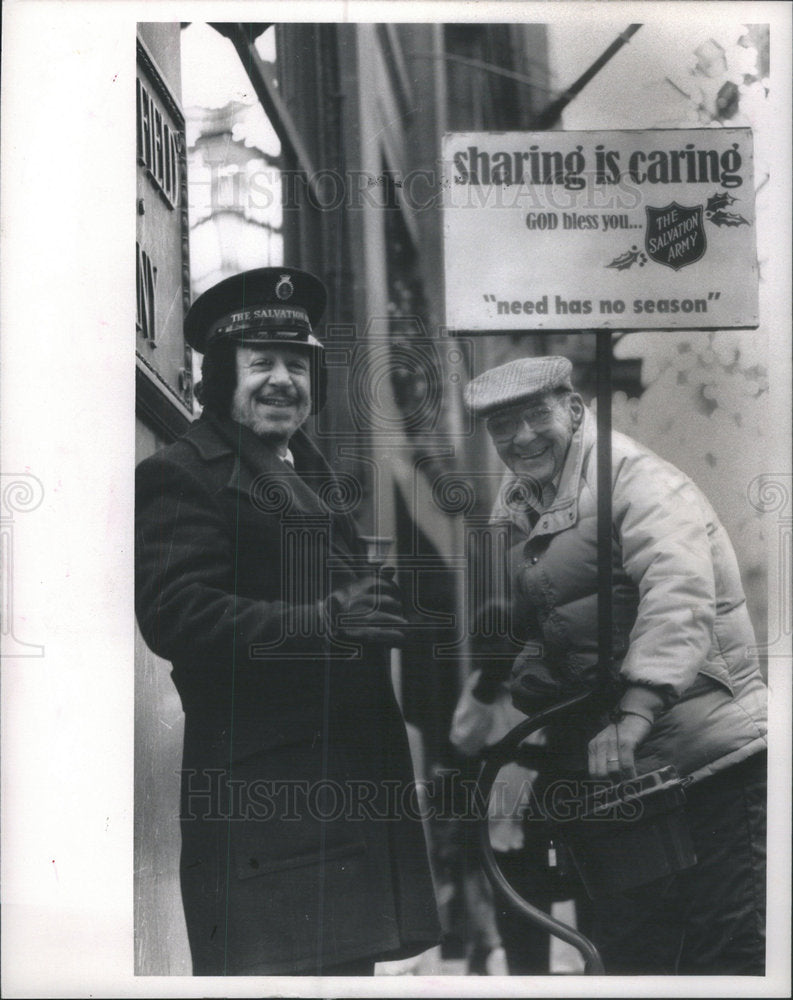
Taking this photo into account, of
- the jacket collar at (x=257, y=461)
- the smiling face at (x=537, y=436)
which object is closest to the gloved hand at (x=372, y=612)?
the jacket collar at (x=257, y=461)

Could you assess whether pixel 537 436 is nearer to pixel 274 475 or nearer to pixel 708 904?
pixel 274 475

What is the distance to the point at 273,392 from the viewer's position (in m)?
3.48

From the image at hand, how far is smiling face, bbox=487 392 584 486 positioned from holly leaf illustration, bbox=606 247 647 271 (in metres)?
0.40

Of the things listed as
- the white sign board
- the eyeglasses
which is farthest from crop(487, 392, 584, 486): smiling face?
the white sign board

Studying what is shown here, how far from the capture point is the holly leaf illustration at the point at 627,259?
11.3 feet

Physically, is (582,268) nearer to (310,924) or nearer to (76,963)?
(310,924)

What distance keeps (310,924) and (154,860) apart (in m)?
0.51

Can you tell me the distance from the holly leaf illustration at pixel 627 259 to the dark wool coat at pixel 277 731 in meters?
1.05

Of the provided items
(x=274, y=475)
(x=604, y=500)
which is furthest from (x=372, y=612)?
(x=604, y=500)

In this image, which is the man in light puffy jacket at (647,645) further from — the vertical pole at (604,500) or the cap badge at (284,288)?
the cap badge at (284,288)

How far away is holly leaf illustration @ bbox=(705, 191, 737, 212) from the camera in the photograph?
11.4 ft

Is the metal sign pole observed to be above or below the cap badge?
below

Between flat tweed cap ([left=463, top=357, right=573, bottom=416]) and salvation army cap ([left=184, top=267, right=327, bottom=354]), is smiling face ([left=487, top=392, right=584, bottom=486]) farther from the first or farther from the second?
salvation army cap ([left=184, top=267, right=327, bottom=354])

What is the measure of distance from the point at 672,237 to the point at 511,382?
65cm
